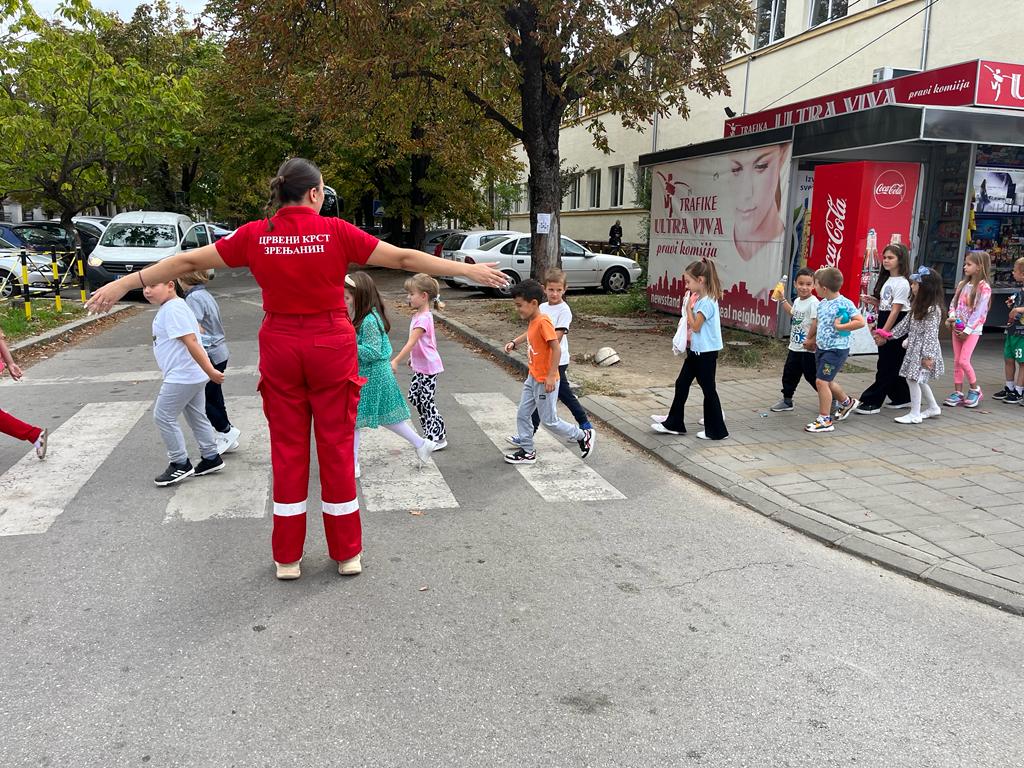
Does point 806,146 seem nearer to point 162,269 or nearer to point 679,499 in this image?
point 679,499

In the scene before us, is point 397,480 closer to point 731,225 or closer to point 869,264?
point 869,264

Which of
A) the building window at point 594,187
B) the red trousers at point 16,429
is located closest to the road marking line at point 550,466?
the red trousers at point 16,429

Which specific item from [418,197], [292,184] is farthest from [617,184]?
[292,184]

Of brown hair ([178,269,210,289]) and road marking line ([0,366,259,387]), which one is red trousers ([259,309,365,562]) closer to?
brown hair ([178,269,210,289])

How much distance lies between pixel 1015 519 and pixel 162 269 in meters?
5.16

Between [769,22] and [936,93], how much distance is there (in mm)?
11680

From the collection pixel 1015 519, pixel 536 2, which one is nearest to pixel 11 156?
pixel 536 2

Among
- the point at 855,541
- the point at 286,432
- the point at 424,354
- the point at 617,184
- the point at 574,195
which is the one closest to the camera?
the point at 286,432

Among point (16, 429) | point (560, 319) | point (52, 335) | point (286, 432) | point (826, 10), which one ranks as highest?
point (826, 10)

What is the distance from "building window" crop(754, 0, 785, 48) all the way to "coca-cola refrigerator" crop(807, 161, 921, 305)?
39.3 feet

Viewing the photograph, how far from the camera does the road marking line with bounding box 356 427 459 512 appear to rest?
530 cm

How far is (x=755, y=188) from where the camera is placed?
465 inches

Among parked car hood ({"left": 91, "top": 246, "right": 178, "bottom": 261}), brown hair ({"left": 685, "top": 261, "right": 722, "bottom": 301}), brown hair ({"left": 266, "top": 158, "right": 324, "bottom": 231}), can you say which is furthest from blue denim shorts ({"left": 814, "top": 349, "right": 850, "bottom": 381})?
parked car hood ({"left": 91, "top": 246, "right": 178, "bottom": 261})

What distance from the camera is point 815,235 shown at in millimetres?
10922
